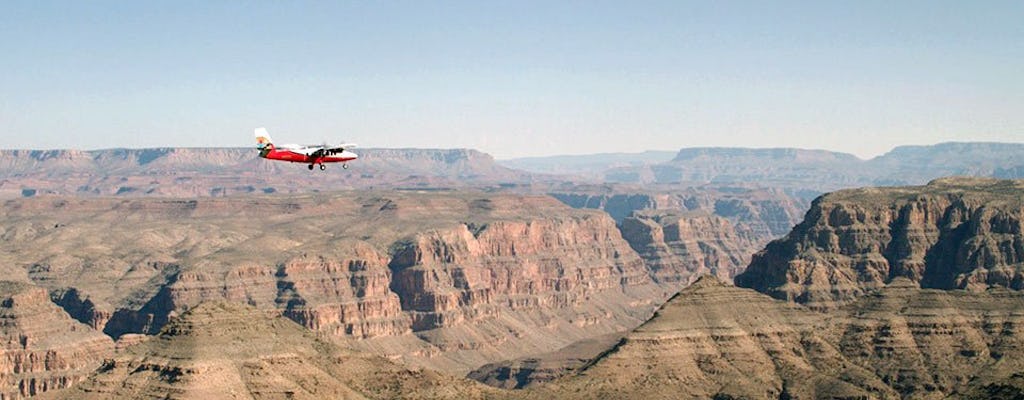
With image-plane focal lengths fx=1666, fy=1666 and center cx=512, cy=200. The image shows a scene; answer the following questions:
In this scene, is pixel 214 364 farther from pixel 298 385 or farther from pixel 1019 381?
pixel 1019 381

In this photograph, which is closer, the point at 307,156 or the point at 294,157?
the point at 307,156

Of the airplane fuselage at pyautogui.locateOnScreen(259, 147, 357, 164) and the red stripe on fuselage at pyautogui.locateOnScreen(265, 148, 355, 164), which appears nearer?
the red stripe on fuselage at pyautogui.locateOnScreen(265, 148, 355, 164)

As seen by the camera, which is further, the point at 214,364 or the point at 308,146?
the point at 214,364

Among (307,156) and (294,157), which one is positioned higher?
(307,156)

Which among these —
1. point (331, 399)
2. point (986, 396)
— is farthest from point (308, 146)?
point (986, 396)

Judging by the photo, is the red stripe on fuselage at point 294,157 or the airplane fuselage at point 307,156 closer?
the red stripe on fuselage at point 294,157

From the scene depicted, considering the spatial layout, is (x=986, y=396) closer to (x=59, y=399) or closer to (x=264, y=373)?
(x=264, y=373)

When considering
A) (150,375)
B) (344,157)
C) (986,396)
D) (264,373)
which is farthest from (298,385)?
(986,396)

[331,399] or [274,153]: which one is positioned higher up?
[274,153]

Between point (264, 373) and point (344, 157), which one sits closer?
point (344, 157)
